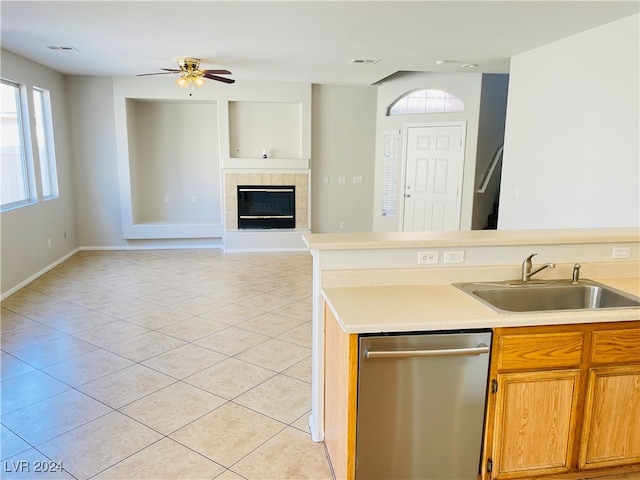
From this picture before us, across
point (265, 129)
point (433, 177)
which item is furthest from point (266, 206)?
point (433, 177)

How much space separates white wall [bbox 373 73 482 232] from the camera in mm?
6418

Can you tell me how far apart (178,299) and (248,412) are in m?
2.44

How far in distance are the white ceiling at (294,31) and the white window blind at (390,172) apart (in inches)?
65.4

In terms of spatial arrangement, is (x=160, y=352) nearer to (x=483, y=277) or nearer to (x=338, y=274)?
(x=338, y=274)

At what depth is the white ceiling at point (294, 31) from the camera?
3371 mm

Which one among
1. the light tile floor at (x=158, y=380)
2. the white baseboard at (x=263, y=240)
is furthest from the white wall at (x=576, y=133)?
the white baseboard at (x=263, y=240)

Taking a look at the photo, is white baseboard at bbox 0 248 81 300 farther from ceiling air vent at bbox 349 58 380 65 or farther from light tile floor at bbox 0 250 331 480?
ceiling air vent at bbox 349 58 380 65

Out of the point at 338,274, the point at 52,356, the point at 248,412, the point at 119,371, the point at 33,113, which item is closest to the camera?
the point at 338,274

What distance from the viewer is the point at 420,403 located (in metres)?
1.83

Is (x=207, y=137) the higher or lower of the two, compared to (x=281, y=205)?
higher

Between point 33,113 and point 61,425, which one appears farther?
point 33,113

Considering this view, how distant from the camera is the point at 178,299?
15.8ft

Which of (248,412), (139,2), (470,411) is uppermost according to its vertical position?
(139,2)

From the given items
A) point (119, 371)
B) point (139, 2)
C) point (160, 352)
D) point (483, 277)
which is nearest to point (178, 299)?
point (160, 352)
